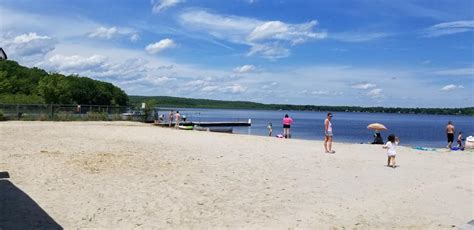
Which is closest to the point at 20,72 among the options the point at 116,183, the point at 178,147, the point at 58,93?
the point at 58,93

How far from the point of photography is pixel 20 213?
8.07 meters

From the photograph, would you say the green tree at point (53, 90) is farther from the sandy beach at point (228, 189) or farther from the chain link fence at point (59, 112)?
the sandy beach at point (228, 189)

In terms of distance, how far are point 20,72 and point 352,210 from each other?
103161 millimetres

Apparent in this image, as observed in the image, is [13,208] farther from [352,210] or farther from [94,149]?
[94,149]

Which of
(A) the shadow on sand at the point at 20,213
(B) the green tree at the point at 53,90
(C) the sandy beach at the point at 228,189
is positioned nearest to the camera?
(A) the shadow on sand at the point at 20,213

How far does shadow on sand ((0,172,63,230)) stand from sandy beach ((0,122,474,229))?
33 millimetres

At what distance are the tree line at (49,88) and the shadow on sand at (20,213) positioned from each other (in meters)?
41.7

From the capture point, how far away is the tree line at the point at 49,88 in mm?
53625

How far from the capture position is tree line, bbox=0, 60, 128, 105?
5362 centimetres

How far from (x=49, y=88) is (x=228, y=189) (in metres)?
47.3

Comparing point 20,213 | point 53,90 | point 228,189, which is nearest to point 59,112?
point 53,90

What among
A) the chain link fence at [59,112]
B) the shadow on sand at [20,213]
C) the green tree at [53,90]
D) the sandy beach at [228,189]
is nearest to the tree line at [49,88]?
the green tree at [53,90]

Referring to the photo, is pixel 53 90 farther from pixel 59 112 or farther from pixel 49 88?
pixel 59 112

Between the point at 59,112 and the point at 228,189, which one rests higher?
the point at 59,112
